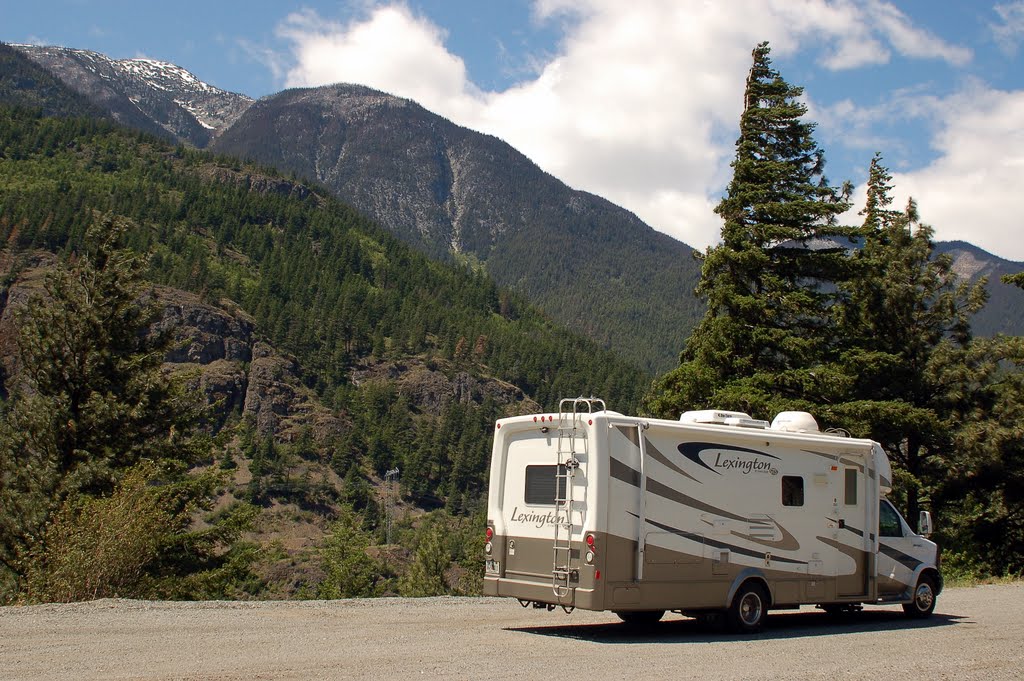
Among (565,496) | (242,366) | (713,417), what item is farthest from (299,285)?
(565,496)

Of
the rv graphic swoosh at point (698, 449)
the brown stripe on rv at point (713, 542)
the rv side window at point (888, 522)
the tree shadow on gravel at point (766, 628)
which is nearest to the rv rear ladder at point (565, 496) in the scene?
the tree shadow on gravel at point (766, 628)

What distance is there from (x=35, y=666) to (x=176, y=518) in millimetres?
10202

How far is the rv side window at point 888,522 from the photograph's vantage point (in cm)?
1338

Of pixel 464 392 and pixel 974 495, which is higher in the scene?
pixel 464 392

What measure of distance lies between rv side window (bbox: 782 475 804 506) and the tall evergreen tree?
12320 millimetres

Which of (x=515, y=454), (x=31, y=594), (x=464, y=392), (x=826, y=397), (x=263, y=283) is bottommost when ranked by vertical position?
(x=31, y=594)

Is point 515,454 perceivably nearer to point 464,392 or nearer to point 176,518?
point 176,518

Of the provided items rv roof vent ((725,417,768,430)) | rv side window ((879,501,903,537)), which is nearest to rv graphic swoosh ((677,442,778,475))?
rv roof vent ((725,417,768,430))

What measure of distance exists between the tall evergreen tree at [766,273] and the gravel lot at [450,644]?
41.0 feet

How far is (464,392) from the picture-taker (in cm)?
16412

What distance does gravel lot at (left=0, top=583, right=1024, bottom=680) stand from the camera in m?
8.39

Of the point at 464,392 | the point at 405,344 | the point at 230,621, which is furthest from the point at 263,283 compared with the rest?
the point at 230,621

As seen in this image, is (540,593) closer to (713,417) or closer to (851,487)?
(713,417)

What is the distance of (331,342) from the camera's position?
166625mm
